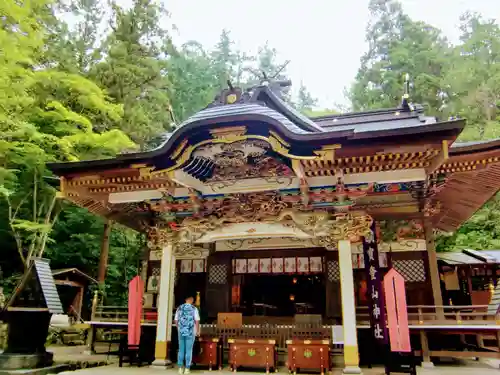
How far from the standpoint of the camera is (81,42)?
1702cm

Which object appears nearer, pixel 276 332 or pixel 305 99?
pixel 276 332

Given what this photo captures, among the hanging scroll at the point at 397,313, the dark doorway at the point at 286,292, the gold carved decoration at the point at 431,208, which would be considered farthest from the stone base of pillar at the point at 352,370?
the dark doorway at the point at 286,292

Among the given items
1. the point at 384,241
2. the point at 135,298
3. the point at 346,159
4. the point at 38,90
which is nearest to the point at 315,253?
the point at 384,241

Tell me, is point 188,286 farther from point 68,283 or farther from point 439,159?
point 439,159

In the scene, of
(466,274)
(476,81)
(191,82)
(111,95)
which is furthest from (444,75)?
(111,95)

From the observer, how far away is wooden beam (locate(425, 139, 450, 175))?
614cm

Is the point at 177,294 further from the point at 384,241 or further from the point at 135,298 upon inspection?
the point at 384,241

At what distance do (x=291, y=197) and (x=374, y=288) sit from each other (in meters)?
2.76

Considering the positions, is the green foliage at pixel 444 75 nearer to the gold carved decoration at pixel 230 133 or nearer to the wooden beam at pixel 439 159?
the wooden beam at pixel 439 159

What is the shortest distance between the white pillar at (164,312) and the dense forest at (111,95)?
3471 mm

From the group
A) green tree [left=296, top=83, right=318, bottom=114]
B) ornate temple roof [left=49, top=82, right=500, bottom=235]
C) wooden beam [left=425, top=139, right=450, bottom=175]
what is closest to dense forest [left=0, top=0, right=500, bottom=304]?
ornate temple roof [left=49, top=82, right=500, bottom=235]

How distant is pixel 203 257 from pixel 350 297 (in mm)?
5003

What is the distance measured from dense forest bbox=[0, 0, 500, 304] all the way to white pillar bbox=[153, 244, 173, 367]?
3471mm

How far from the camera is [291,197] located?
8.20m
